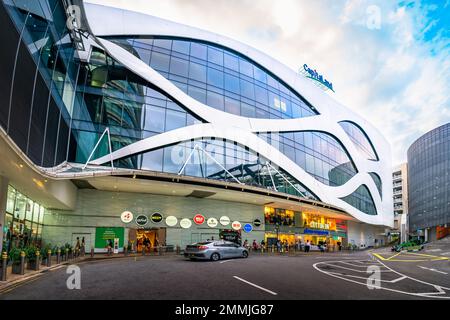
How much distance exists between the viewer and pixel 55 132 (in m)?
20.1

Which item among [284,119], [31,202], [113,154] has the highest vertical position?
[284,119]

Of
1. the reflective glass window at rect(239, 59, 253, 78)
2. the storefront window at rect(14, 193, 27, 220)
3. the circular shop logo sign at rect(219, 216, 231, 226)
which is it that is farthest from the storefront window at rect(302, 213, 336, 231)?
the storefront window at rect(14, 193, 27, 220)

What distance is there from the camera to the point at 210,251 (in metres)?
20.7

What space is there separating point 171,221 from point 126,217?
4.87m

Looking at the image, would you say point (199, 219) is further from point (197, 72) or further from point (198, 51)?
point (198, 51)

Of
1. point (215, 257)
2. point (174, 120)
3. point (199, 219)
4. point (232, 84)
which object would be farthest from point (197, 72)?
point (215, 257)

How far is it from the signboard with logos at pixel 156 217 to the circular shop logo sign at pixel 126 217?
7.49 feet

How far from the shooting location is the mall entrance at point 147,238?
102 ft

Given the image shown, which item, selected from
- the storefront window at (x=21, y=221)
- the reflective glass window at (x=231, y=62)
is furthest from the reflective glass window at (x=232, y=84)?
the storefront window at (x=21, y=221)

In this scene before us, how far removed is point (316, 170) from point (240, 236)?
1512cm

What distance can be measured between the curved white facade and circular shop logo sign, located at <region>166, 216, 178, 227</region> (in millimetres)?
7518

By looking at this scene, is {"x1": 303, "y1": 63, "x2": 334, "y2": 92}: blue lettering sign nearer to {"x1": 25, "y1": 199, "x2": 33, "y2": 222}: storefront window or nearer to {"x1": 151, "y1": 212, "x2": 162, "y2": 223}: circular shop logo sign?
{"x1": 151, "y1": 212, "x2": 162, "y2": 223}: circular shop logo sign

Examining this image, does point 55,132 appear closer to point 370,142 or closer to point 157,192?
point 157,192
